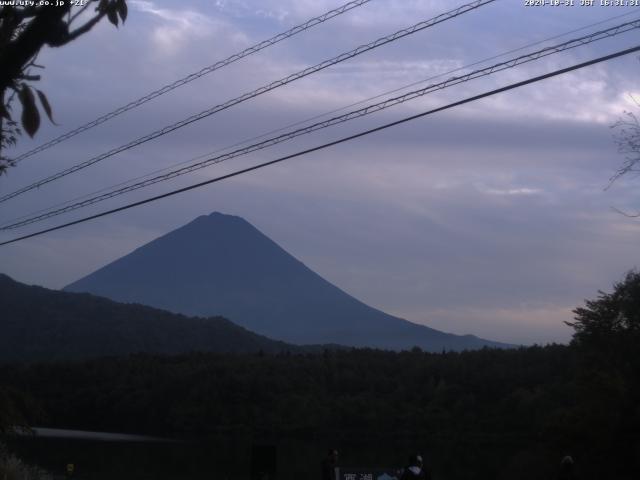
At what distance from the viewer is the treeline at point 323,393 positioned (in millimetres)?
58625

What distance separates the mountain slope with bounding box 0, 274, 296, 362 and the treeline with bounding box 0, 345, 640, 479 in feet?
83.8

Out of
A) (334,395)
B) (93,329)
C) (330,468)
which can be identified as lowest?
(330,468)

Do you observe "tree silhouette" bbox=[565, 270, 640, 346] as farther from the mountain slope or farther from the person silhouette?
the mountain slope

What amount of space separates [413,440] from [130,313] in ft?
251

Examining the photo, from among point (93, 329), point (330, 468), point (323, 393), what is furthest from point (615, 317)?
point (93, 329)

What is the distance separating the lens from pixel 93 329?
117m

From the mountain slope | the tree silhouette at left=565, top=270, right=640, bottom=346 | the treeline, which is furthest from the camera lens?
the mountain slope

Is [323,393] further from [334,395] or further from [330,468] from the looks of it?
[330,468]

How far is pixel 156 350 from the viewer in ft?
372

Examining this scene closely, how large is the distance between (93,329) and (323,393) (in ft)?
171

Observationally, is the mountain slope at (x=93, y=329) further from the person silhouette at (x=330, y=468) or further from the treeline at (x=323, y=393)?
the person silhouette at (x=330, y=468)

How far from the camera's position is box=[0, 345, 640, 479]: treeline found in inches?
2308

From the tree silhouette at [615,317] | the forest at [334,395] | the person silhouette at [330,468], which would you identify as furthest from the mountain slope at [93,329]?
the person silhouette at [330,468]

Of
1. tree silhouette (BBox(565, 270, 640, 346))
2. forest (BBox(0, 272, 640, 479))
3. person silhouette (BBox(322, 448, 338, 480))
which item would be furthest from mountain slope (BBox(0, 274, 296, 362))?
person silhouette (BBox(322, 448, 338, 480))
